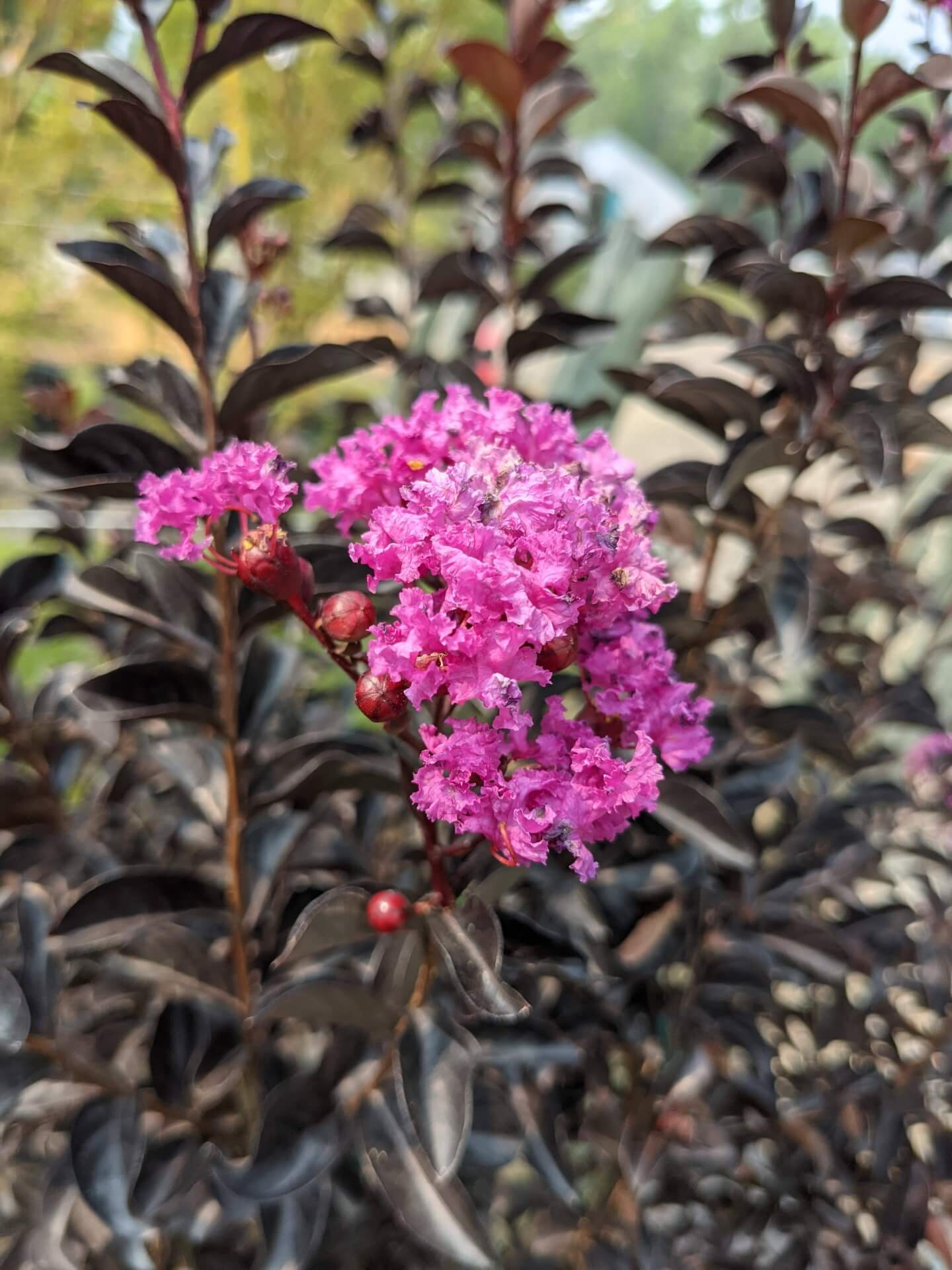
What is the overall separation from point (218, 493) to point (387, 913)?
0.31 m

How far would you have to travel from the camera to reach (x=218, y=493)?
51 centimetres

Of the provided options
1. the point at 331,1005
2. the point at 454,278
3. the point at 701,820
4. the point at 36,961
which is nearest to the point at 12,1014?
the point at 36,961

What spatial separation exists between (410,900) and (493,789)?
274mm

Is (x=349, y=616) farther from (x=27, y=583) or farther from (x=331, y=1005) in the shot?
(x=27, y=583)

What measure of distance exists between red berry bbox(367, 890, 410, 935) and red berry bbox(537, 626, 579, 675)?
0.22 m

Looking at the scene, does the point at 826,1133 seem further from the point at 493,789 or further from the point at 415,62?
the point at 415,62

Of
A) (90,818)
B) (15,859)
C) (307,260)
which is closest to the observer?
(15,859)

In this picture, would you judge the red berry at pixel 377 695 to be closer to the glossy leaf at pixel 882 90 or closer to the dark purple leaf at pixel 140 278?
the dark purple leaf at pixel 140 278

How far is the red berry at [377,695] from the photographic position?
0.47m

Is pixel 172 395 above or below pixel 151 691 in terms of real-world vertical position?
above

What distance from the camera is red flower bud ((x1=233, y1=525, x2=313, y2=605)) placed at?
0.49 m

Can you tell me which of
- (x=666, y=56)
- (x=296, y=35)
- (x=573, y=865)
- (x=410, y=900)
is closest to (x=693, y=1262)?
(x=410, y=900)

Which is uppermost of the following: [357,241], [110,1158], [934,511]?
[357,241]

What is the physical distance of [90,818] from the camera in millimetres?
1062
